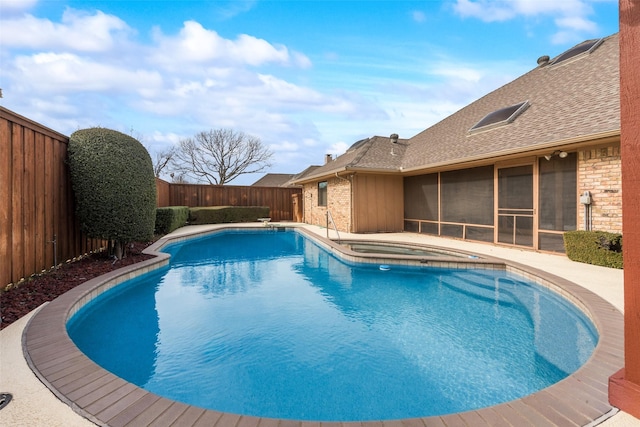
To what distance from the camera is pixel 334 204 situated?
14.5m

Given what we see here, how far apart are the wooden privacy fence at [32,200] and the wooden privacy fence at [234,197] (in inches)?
454

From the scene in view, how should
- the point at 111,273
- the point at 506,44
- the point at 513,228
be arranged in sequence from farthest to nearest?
1. the point at 506,44
2. the point at 513,228
3. the point at 111,273

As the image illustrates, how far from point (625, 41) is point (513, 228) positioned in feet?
26.4

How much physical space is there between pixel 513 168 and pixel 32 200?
10857 millimetres

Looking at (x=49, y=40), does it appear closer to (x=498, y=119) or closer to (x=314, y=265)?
(x=314, y=265)

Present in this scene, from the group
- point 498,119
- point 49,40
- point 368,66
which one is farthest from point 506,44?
point 49,40

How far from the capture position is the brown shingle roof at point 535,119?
23.0 feet

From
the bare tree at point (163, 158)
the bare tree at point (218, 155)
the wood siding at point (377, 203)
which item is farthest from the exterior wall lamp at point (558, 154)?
the bare tree at point (163, 158)

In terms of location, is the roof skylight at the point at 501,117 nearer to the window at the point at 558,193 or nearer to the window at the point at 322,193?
the window at the point at 558,193

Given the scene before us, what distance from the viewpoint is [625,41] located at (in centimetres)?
183

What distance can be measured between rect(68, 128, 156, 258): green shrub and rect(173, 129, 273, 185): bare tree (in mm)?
27715

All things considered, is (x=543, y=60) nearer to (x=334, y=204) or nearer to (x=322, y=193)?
(x=334, y=204)

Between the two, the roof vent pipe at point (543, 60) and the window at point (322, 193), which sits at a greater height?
the roof vent pipe at point (543, 60)

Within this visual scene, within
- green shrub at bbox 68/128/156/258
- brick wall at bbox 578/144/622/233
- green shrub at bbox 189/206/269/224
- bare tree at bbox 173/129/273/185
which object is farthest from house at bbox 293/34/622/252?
bare tree at bbox 173/129/273/185
